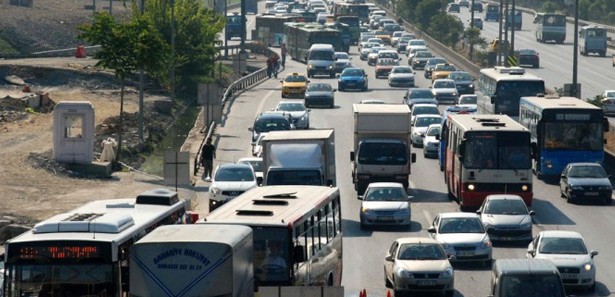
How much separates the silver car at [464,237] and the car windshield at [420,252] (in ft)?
10.7

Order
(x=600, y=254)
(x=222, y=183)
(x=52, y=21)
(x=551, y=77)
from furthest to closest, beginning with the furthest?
(x=52, y=21) < (x=551, y=77) < (x=222, y=183) < (x=600, y=254)

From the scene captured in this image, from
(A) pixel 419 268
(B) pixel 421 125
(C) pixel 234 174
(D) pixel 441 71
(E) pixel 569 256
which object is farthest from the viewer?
(D) pixel 441 71

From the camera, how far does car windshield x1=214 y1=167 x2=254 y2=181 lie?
44.3 meters

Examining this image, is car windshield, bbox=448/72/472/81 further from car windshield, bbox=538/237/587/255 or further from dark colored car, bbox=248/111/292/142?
car windshield, bbox=538/237/587/255

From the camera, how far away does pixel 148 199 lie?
27.8m

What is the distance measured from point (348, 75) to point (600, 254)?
48.6 meters

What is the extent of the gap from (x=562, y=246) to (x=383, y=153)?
15.0 metres

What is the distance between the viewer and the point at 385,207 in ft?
137

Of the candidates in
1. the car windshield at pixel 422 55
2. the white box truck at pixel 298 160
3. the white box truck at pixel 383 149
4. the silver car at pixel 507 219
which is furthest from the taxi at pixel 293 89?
the silver car at pixel 507 219

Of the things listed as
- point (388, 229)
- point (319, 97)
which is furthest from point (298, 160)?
point (319, 97)

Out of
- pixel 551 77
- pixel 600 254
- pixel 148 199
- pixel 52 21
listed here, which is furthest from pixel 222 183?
pixel 52 21

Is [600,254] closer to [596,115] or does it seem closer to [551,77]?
[596,115]

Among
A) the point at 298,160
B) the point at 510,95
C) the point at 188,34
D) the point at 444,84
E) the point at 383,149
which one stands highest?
the point at 188,34

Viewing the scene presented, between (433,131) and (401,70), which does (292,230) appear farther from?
(401,70)
